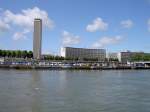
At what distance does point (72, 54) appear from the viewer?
183125 mm

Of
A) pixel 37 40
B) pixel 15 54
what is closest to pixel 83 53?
pixel 37 40

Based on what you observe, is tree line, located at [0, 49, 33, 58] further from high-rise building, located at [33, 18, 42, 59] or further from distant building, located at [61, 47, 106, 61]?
distant building, located at [61, 47, 106, 61]

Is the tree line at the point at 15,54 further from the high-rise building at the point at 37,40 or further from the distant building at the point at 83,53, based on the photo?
the distant building at the point at 83,53

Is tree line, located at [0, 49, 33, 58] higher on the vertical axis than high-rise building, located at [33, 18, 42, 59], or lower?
lower

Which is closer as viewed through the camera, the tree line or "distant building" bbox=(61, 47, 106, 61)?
the tree line

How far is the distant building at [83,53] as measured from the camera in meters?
179

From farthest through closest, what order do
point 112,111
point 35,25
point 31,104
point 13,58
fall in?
point 35,25, point 13,58, point 31,104, point 112,111

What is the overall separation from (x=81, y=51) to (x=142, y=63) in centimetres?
4409

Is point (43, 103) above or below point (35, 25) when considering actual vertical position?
below

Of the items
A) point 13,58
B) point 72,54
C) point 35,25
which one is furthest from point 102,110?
point 72,54

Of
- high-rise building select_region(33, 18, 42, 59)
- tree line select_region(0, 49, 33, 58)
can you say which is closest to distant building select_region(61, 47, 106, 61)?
high-rise building select_region(33, 18, 42, 59)

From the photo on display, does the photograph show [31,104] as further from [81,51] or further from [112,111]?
[81,51]

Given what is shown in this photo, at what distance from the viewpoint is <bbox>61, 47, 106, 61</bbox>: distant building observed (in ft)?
587

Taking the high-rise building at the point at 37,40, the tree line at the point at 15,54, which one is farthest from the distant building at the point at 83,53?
the tree line at the point at 15,54
